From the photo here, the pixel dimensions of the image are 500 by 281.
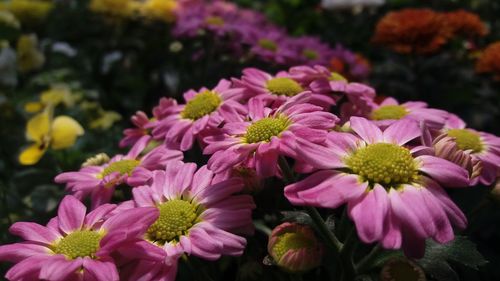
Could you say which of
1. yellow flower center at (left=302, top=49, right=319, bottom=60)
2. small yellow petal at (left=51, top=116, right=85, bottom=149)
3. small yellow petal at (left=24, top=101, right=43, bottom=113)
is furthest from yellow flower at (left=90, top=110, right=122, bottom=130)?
yellow flower center at (left=302, top=49, right=319, bottom=60)

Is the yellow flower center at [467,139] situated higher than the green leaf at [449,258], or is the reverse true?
the yellow flower center at [467,139]

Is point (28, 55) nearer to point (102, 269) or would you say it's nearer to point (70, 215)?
point (70, 215)

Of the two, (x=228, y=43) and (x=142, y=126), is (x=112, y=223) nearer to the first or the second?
(x=142, y=126)

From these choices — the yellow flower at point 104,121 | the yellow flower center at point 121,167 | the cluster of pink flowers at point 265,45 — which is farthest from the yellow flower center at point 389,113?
the yellow flower at point 104,121

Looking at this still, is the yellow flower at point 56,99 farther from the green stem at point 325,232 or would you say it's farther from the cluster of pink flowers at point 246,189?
the green stem at point 325,232

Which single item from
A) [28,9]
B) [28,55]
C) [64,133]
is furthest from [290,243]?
[28,9]

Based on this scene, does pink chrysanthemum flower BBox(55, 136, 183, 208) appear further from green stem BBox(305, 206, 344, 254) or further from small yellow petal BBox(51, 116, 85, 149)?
small yellow petal BBox(51, 116, 85, 149)
